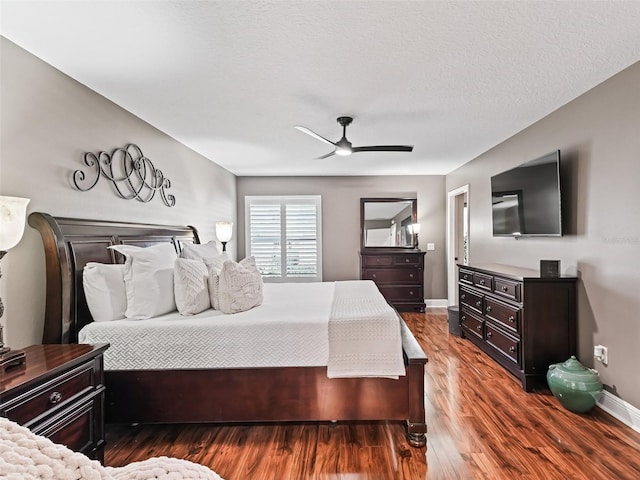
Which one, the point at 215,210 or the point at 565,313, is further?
the point at 215,210

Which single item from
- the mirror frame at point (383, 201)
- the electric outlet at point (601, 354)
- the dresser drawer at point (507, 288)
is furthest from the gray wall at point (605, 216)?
the mirror frame at point (383, 201)

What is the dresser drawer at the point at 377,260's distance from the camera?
5.90m

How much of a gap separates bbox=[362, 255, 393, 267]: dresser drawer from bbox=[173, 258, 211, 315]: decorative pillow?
3.71 m

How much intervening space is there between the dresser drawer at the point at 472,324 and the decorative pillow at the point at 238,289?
255cm

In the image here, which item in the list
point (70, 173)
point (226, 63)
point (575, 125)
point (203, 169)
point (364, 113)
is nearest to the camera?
point (226, 63)

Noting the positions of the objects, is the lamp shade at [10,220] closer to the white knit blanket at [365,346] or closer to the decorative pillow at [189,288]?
the decorative pillow at [189,288]

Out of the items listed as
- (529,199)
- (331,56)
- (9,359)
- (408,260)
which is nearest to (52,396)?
(9,359)

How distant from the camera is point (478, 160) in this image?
4867mm

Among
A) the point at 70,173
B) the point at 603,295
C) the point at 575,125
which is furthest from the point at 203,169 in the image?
the point at 603,295

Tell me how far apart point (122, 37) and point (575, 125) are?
11.4 ft

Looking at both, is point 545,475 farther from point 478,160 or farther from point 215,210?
point 215,210

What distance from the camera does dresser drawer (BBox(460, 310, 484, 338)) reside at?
12.3 feet

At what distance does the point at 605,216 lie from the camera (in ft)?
8.55

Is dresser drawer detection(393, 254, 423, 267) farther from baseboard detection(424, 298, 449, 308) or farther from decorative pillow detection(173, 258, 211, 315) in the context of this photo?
decorative pillow detection(173, 258, 211, 315)
